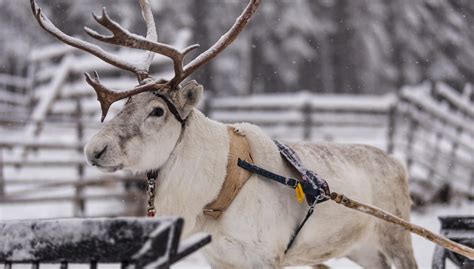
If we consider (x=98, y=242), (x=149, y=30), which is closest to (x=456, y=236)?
(x=149, y=30)

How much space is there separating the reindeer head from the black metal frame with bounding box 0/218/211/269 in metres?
0.83

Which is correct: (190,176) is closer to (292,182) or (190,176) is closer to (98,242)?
(292,182)

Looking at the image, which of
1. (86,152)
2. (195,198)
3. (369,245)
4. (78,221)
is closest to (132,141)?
(86,152)

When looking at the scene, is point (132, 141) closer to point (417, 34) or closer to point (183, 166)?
point (183, 166)

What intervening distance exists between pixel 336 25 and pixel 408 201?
2699cm

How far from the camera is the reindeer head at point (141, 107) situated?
10.2 ft

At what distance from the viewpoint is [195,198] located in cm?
336

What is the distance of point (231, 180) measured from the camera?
11.1 ft

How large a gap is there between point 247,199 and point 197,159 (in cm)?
34

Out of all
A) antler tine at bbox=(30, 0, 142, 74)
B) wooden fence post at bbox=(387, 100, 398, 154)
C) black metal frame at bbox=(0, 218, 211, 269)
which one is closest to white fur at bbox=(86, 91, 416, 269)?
antler tine at bbox=(30, 0, 142, 74)

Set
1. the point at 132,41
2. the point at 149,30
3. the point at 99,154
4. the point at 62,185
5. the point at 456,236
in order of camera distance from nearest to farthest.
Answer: the point at 99,154
the point at 132,41
the point at 149,30
the point at 456,236
the point at 62,185

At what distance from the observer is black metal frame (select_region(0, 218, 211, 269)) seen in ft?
6.62

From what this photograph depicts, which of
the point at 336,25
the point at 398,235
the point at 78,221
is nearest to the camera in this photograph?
the point at 78,221

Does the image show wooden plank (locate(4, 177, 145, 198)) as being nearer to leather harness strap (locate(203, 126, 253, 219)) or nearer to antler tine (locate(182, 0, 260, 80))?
leather harness strap (locate(203, 126, 253, 219))
